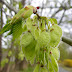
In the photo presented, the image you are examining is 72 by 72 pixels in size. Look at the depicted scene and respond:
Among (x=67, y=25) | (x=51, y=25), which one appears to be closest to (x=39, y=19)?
(x=51, y=25)

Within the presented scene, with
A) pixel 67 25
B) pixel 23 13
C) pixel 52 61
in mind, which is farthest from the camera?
pixel 67 25

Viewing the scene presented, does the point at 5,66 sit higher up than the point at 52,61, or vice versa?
the point at 52,61

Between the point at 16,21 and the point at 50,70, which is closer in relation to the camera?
the point at 16,21

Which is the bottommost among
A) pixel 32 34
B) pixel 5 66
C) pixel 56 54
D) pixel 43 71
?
pixel 5 66

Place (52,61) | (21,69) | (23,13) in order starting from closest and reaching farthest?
(23,13)
(52,61)
(21,69)

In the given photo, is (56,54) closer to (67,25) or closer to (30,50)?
(30,50)

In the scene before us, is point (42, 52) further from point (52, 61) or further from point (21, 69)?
point (21, 69)

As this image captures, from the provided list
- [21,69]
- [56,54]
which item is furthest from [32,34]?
[21,69]
